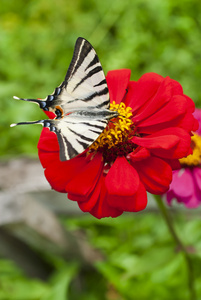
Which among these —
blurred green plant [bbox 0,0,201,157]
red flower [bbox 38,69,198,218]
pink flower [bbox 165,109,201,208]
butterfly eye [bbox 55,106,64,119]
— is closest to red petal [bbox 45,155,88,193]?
red flower [bbox 38,69,198,218]

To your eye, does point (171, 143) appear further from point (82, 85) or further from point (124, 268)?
point (124, 268)

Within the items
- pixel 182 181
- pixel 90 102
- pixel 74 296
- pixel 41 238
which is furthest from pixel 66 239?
pixel 90 102

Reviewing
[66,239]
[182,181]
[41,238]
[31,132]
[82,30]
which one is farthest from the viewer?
[82,30]

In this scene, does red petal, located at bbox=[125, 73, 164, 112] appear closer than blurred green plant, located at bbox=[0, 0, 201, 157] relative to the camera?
Yes

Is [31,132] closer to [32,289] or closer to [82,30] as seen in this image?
[32,289]

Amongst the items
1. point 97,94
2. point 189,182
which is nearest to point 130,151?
point 97,94

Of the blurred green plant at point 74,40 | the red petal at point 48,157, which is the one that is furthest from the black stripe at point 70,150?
the blurred green plant at point 74,40

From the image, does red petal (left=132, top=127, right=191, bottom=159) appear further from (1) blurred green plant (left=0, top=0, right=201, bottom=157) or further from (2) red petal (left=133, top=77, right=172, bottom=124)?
(1) blurred green plant (left=0, top=0, right=201, bottom=157)
